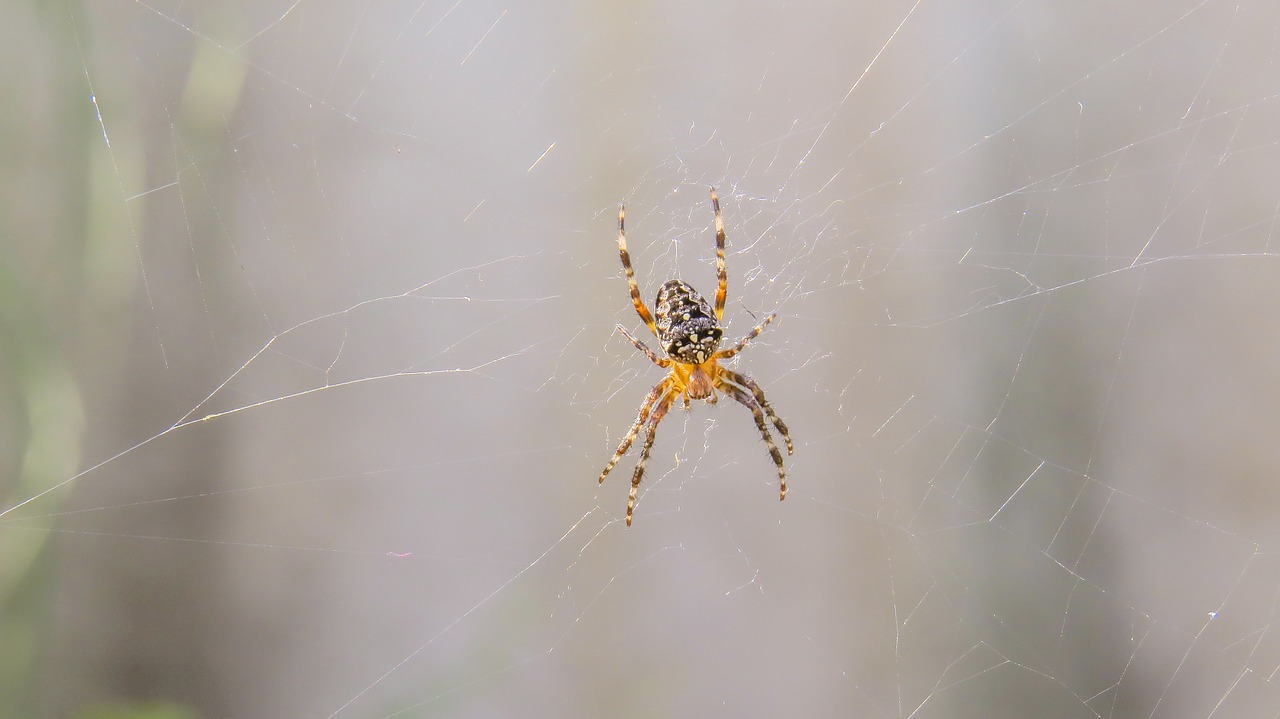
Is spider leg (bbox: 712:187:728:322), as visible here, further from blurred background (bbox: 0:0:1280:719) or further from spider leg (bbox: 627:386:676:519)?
blurred background (bbox: 0:0:1280:719)

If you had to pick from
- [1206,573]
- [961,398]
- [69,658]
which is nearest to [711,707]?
[961,398]

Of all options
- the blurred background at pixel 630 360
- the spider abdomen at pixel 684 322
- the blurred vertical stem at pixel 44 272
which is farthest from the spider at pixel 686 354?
the blurred vertical stem at pixel 44 272

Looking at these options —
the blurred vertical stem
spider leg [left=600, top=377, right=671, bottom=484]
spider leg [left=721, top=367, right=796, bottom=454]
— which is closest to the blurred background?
the blurred vertical stem

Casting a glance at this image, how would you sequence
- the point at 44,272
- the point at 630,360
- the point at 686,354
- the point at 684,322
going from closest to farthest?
the point at 684,322
the point at 686,354
the point at 44,272
the point at 630,360

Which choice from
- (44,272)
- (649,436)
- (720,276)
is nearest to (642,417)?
(649,436)

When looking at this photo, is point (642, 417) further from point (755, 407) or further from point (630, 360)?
point (630, 360)

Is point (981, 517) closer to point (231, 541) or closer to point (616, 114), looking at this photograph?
point (616, 114)

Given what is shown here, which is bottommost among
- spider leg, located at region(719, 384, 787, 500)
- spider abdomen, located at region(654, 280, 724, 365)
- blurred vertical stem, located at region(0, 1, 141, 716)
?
spider leg, located at region(719, 384, 787, 500)
